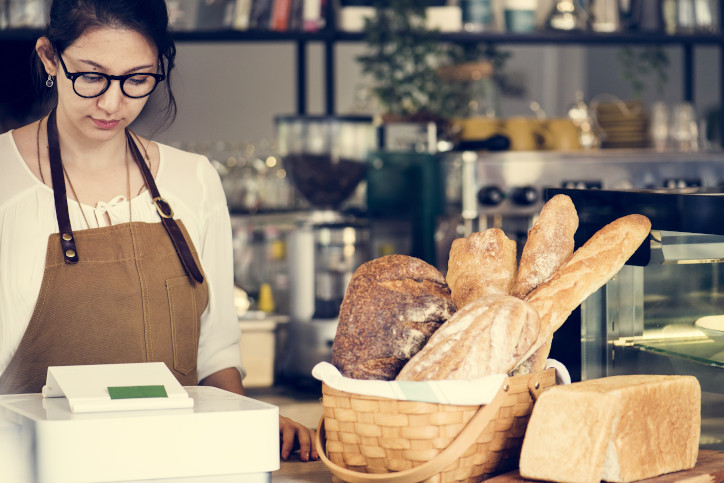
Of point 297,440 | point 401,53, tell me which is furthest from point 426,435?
point 401,53

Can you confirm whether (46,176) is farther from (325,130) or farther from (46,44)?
(325,130)

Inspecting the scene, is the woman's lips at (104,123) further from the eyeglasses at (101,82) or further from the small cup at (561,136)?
the small cup at (561,136)

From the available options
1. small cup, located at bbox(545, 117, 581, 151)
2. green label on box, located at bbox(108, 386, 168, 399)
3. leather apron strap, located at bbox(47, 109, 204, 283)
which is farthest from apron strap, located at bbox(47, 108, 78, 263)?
small cup, located at bbox(545, 117, 581, 151)

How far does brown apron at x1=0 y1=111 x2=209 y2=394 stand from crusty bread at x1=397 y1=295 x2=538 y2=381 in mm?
644

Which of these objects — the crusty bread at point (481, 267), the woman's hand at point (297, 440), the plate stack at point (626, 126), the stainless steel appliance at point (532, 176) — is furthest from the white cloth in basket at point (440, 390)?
the plate stack at point (626, 126)

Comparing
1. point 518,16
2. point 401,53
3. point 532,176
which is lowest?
point 532,176

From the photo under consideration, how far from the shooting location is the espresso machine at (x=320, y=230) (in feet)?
10.3

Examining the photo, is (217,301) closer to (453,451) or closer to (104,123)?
(104,123)

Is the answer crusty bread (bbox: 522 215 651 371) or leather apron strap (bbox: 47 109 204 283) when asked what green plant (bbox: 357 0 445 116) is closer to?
leather apron strap (bbox: 47 109 204 283)

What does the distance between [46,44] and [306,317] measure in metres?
1.84

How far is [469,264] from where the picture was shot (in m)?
1.08

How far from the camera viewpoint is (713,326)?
1128 mm

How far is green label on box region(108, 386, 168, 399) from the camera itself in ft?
2.97

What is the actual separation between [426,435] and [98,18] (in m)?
0.84
